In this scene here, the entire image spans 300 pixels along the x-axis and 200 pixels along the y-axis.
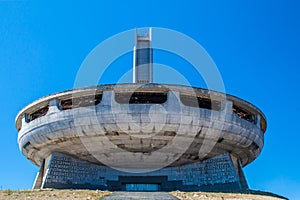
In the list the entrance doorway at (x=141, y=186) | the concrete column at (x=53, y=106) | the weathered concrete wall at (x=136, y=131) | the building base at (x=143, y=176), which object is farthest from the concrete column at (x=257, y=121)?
the concrete column at (x=53, y=106)

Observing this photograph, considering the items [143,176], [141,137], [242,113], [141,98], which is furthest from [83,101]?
[242,113]

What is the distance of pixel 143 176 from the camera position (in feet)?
93.6

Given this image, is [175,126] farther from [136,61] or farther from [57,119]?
[136,61]

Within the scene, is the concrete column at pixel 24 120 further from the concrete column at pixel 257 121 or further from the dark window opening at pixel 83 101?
the concrete column at pixel 257 121

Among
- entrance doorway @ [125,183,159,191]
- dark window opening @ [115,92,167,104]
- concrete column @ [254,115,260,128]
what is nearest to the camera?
dark window opening @ [115,92,167,104]

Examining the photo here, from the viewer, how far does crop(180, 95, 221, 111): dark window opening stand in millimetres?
26156

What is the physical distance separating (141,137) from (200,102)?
4717 millimetres

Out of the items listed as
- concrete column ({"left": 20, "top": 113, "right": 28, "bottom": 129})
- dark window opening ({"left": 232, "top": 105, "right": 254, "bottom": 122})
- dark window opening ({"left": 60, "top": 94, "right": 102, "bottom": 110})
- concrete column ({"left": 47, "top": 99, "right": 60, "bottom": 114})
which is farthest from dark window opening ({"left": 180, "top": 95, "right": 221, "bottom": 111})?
concrete column ({"left": 20, "top": 113, "right": 28, "bottom": 129})

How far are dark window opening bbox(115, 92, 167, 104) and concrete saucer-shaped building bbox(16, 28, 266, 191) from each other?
62mm

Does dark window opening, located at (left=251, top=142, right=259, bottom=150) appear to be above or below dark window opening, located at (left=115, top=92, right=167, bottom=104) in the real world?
below

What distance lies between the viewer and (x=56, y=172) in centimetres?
2666

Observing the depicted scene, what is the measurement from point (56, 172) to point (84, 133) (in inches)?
136

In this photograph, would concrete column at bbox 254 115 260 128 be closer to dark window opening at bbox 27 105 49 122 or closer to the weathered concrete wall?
the weathered concrete wall

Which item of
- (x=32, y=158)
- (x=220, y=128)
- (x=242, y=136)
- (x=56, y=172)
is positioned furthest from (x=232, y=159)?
(x=32, y=158)
